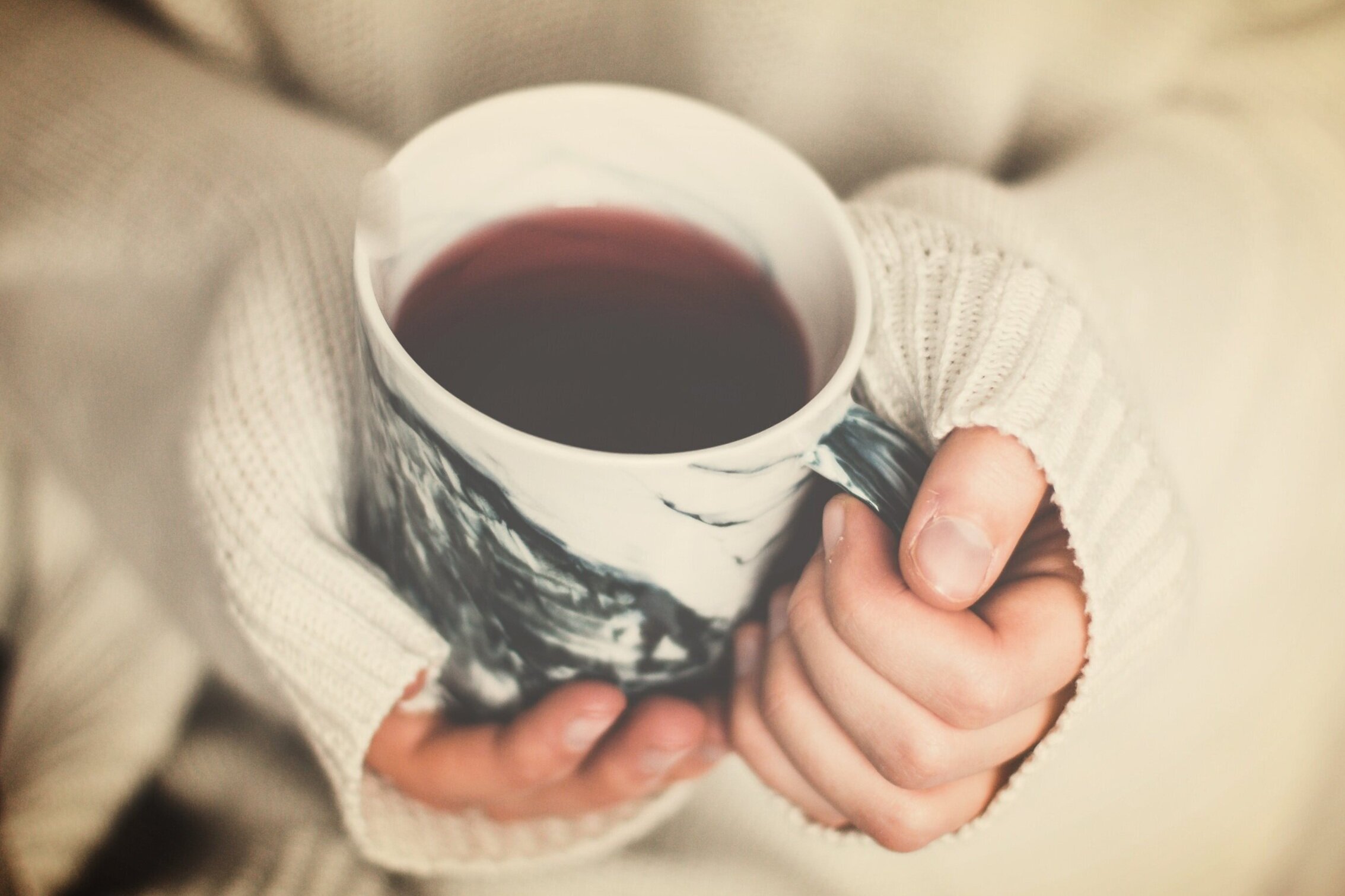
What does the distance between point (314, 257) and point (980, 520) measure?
0.38 metres

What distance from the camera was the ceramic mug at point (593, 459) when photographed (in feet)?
0.94

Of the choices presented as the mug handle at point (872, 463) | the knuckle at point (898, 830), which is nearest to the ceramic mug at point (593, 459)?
the mug handle at point (872, 463)

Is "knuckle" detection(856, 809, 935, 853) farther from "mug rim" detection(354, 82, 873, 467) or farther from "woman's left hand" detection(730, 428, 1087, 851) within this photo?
"mug rim" detection(354, 82, 873, 467)

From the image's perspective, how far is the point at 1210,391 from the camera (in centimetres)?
64

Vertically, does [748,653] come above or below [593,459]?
below

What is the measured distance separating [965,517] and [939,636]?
0.19ft

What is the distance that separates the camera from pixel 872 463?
0.32m

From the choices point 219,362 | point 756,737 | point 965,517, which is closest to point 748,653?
point 756,737

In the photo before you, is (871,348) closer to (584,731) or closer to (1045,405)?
(1045,405)

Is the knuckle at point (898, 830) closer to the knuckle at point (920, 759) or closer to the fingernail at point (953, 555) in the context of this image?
the knuckle at point (920, 759)

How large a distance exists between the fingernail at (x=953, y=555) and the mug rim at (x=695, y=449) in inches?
2.5

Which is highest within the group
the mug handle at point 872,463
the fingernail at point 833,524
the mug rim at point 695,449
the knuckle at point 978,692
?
the mug rim at point 695,449

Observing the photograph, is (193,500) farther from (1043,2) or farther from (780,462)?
(1043,2)

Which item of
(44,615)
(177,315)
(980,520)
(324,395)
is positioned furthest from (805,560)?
(44,615)
